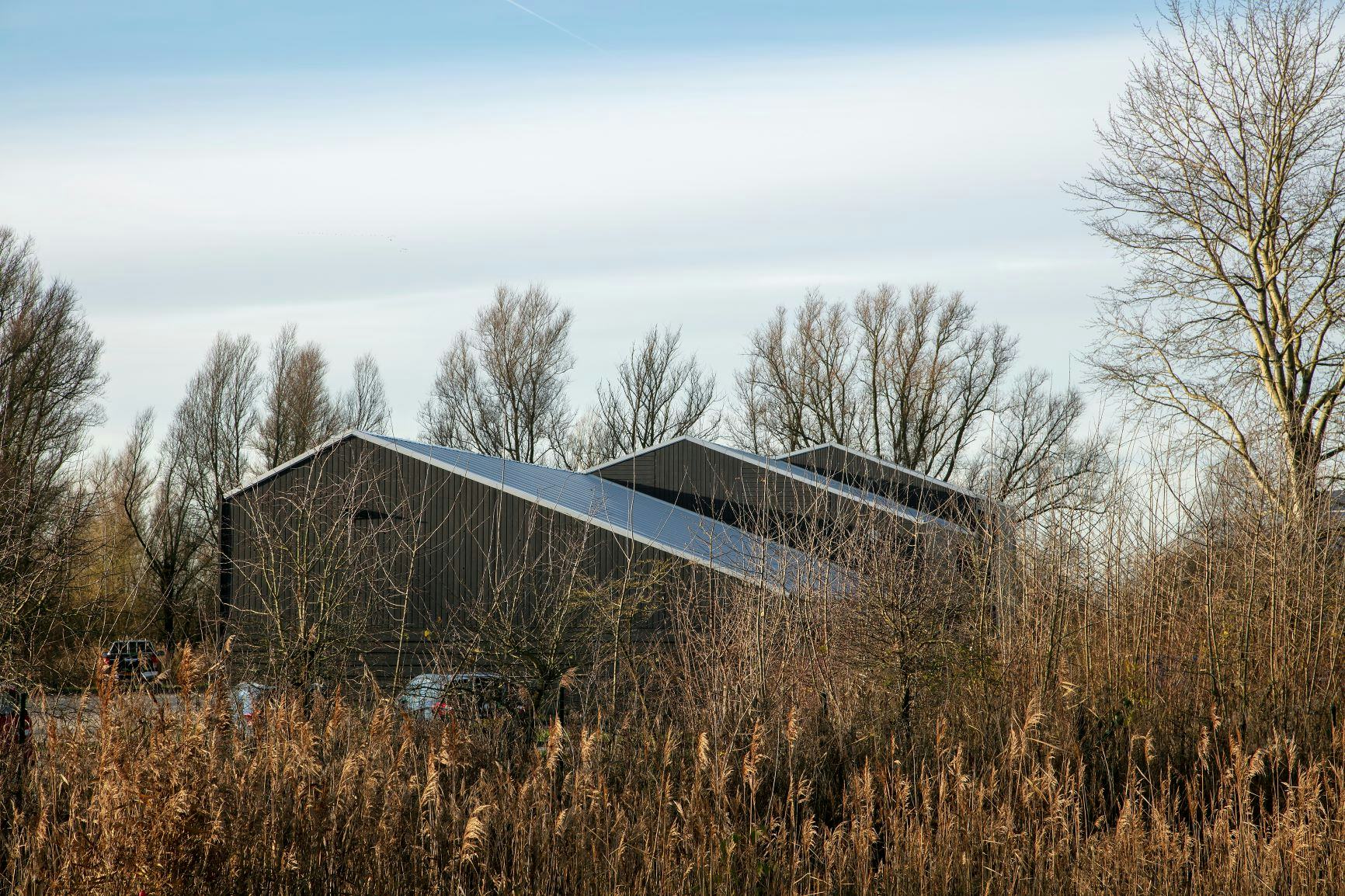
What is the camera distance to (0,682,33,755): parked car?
541cm

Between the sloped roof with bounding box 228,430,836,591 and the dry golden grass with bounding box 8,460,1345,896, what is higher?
the sloped roof with bounding box 228,430,836,591

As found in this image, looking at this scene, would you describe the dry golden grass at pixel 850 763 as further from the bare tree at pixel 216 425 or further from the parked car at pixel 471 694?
the bare tree at pixel 216 425

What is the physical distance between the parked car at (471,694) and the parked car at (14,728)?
2150 mm

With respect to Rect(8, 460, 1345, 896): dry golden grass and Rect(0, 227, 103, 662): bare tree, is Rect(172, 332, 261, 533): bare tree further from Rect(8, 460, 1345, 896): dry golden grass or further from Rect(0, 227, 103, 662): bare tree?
Rect(8, 460, 1345, 896): dry golden grass

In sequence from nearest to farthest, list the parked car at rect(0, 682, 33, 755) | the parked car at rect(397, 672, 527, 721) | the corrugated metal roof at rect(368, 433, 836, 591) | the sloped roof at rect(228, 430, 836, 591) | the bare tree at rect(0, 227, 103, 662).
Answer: the parked car at rect(0, 682, 33, 755) < the parked car at rect(397, 672, 527, 721) < the corrugated metal roof at rect(368, 433, 836, 591) < the sloped roof at rect(228, 430, 836, 591) < the bare tree at rect(0, 227, 103, 662)

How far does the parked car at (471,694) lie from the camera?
734cm

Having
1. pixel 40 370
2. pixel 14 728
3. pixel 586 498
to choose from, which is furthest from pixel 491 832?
pixel 40 370

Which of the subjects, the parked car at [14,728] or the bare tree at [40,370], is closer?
the parked car at [14,728]

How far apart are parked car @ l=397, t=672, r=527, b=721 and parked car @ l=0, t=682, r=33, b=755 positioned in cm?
215

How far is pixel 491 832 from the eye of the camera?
4609 mm

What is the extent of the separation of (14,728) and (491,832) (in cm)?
281

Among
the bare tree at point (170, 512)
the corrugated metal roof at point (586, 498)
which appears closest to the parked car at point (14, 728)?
the corrugated metal roof at point (586, 498)

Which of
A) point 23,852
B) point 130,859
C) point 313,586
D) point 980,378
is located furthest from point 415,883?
point 980,378

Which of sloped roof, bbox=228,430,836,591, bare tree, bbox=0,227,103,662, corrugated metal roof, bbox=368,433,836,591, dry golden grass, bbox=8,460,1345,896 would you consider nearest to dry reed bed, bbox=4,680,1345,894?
dry golden grass, bbox=8,460,1345,896
